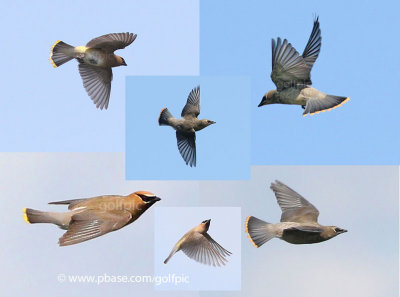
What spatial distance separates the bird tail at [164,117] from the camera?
8812 mm

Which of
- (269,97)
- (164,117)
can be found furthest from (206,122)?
(269,97)

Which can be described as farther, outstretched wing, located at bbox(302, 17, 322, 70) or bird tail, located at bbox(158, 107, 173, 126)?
bird tail, located at bbox(158, 107, 173, 126)

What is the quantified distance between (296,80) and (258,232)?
138 centimetres

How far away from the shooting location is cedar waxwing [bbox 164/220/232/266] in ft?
26.9

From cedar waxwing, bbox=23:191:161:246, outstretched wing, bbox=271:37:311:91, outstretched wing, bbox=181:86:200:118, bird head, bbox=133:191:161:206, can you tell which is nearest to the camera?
cedar waxwing, bbox=23:191:161:246

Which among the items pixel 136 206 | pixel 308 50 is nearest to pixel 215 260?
pixel 136 206

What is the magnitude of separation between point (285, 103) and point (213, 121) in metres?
0.83

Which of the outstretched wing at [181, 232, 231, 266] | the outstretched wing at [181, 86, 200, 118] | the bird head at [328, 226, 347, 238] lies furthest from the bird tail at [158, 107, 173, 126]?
the bird head at [328, 226, 347, 238]

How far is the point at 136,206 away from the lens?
7.12m

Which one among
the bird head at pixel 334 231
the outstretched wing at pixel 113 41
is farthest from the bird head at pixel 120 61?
the bird head at pixel 334 231

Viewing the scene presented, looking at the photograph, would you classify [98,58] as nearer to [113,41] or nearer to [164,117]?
[113,41]

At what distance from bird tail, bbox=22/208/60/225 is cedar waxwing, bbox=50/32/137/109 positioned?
1837 mm

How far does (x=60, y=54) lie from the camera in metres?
8.58

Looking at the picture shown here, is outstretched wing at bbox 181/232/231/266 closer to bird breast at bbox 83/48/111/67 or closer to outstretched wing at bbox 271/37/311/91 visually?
outstretched wing at bbox 271/37/311/91
